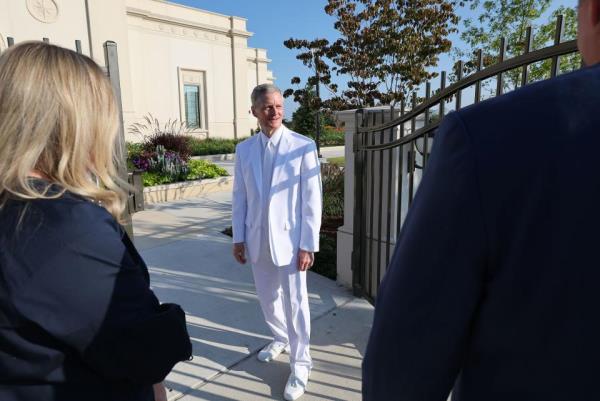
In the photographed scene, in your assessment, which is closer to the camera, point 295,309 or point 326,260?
point 295,309

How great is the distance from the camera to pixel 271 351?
3.13 m

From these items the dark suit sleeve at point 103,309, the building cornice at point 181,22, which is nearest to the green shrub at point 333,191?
the dark suit sleeve at point 103,309

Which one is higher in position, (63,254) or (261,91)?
(261,91)

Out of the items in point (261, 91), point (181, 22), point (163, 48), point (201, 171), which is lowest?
point (201, 171)

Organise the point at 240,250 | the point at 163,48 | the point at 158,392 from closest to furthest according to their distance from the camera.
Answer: the point at 158,392 → the point at 240,250 → the point at 163,48

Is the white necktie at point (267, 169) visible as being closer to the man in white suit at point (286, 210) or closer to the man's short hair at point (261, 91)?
the man in white suit at point (286, 210)

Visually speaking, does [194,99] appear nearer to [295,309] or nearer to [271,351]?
[271,351]

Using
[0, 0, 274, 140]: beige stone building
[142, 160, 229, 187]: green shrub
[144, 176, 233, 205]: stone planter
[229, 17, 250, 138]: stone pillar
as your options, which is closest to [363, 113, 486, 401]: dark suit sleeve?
[144, 176, 233, 205]: stone planter

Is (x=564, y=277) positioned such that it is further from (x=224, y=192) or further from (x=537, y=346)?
(x=224, y=192)

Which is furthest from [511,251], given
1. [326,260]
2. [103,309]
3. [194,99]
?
[194,99]

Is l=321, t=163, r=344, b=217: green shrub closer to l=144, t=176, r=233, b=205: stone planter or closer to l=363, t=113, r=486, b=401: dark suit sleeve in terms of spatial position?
l=144, t=176, r=233, b=205: stone planter

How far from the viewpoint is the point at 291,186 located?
2783mm

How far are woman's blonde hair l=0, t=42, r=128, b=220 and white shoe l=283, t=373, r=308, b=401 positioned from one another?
2002 millimetres

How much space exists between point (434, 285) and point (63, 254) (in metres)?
0.88
